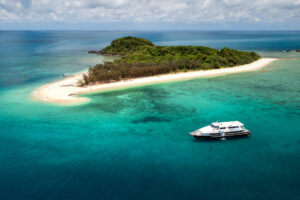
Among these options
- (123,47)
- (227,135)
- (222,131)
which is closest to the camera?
(222,131)

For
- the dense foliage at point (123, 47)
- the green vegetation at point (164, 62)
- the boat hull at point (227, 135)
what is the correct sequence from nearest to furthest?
the boat hull at point (227, 135), the green vegetation at point (164, 62), the dense foliage at point (123, 47)

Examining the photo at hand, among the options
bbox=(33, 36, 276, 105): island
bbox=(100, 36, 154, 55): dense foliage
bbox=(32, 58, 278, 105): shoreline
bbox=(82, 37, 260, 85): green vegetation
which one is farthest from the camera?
bbox=(100, 36, 154, 55): dense foliage

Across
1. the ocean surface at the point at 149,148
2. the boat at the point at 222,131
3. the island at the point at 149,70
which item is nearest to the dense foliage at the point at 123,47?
the island at the point at 149,70

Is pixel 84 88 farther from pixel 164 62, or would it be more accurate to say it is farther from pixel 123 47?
pixel 123 47

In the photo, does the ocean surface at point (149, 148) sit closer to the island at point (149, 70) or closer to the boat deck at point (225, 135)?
the boat deck at point (225, 135)

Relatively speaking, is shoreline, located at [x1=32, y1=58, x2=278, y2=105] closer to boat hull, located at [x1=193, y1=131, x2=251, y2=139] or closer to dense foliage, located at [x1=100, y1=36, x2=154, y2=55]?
boat hull, located at [x1=193, y1=131, x2=251, y2=139]

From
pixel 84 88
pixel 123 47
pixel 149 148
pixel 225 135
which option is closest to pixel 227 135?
pixel 225 135

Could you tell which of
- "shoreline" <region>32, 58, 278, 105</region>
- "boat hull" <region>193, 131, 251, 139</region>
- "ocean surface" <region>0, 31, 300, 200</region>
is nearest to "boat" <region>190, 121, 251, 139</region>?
"boat hull" <region>193, 131, 251, 139</region>
